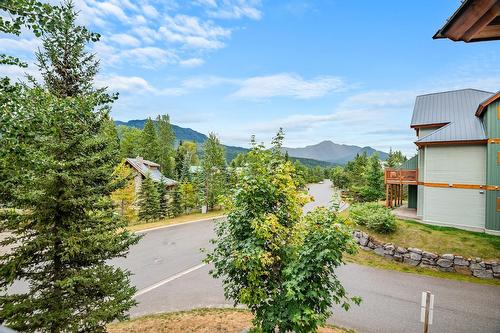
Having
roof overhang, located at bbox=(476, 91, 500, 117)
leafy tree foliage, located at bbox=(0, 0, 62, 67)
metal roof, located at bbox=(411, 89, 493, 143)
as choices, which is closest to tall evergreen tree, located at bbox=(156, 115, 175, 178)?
metal roof, located at bbox=(411, 89, 493, 143)

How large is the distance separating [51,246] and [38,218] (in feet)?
2.54

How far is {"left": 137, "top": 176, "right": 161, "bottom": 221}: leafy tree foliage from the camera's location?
3103 cm

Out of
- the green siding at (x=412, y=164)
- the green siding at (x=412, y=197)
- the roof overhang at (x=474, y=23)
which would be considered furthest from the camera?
the green siding at (x=412, y=197)

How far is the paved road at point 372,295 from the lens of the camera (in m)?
9.15

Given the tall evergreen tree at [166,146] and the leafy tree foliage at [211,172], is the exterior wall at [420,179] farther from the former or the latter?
the tall evergreen tree at [166,146]

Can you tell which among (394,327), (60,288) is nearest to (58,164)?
(60,288)

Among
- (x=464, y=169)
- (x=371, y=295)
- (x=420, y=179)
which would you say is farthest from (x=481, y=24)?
(x=420, y=179)

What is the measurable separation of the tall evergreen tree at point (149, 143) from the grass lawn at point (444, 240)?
4826 cm

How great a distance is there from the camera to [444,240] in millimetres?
15062

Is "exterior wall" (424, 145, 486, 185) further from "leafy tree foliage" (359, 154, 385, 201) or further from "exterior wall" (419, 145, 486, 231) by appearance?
"leafy tree foliage" (359, 154, 385, 201)

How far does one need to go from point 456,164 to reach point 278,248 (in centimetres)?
1696

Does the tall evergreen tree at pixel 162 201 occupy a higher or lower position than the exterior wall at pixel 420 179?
lower

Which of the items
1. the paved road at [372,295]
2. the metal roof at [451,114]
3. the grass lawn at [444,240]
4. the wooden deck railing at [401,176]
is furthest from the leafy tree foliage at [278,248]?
the wooden deck railing at [401,176]

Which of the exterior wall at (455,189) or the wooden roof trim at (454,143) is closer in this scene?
the wooden roof trim at (454,143)
